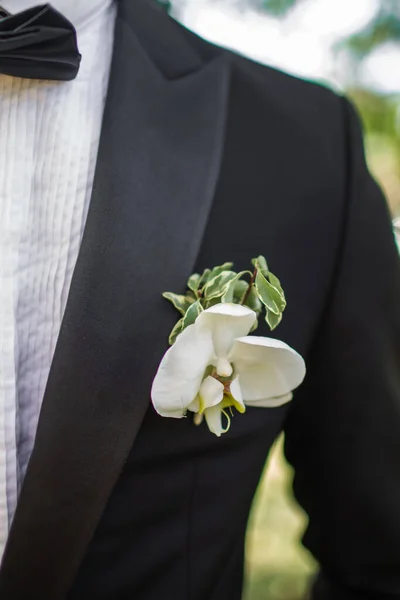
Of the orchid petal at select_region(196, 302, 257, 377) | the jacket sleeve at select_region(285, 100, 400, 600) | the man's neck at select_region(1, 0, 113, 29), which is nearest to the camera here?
the orchid petal at select_region(196, 302, 257, 377)

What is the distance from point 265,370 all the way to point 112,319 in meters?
0.19

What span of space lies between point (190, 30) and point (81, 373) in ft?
1.84

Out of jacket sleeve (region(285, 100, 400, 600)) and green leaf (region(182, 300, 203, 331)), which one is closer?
green leaf (region(182, 300, 203, 331))

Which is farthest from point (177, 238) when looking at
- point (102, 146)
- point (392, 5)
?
point (392, 5)

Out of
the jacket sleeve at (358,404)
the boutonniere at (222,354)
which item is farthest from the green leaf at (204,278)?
the jacket sleeve at (358,404)

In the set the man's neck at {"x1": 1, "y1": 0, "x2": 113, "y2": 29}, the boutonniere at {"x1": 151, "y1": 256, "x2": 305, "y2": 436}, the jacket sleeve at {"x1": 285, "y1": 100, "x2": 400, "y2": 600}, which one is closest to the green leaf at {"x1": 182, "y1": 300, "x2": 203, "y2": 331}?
the boutonniere at {"x1": 151, "y1": 256, "x2": 305, "y2": 436}

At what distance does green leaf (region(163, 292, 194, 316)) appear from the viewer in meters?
0.78

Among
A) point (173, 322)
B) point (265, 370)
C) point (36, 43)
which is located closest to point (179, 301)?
point (173, 322)

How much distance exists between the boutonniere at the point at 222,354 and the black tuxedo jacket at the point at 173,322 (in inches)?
2.3

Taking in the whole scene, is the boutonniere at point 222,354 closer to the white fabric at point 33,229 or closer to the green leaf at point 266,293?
the green leaf at point 266,293

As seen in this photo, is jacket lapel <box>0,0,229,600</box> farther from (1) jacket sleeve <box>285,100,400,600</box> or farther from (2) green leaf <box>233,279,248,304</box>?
(1) jacket sleeve <box>285,100,400,600</box>

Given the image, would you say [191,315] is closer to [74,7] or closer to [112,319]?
[112,319]

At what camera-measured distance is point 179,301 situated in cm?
78

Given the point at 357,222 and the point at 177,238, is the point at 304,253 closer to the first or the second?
the point at 357,222
